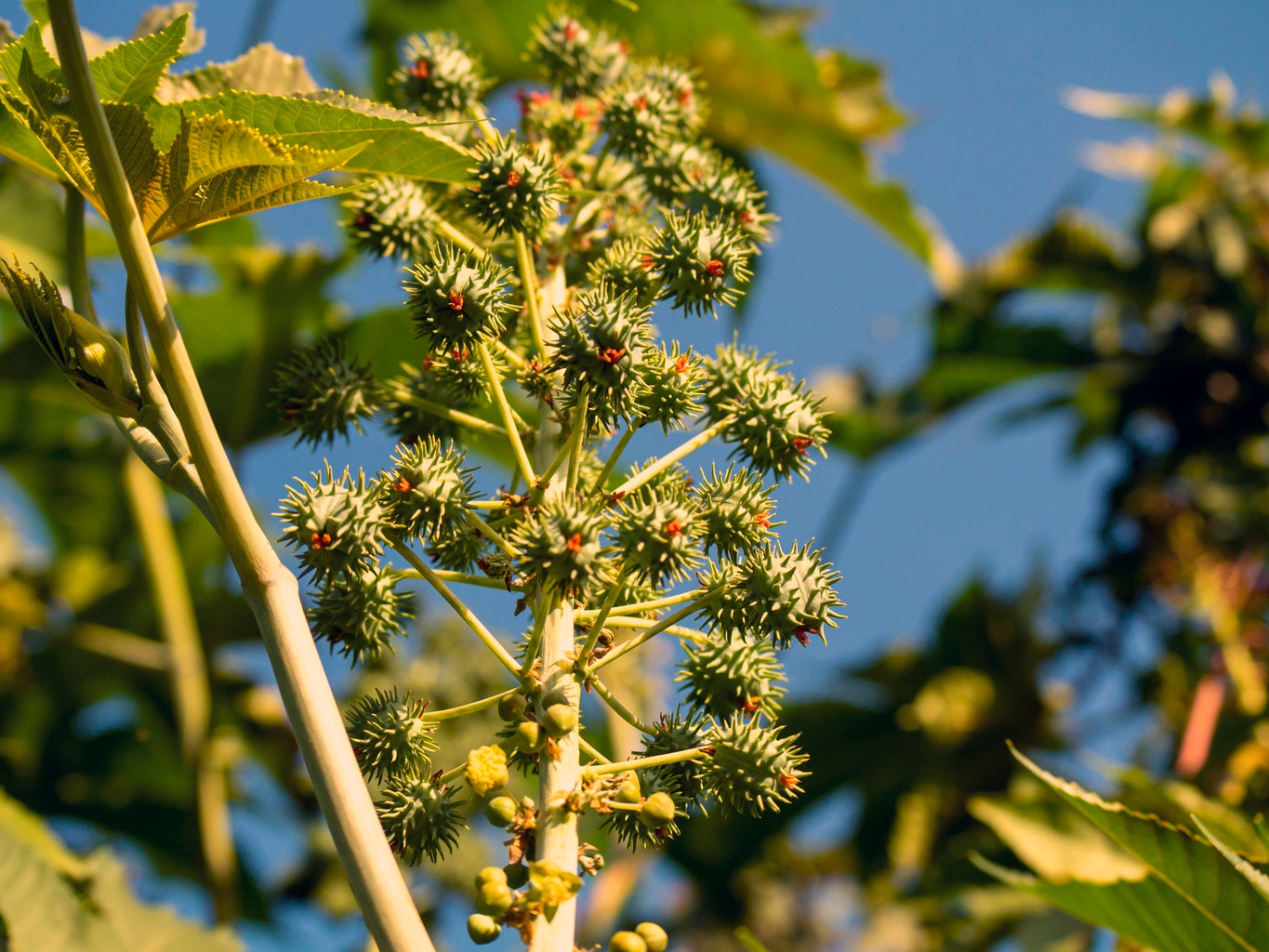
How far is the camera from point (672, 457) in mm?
1667

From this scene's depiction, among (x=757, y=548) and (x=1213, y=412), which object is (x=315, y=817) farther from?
(x=1213, y=412)

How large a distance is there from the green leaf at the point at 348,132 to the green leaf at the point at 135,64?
6 centimetres

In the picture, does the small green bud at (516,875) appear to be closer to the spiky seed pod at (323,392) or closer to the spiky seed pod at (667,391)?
the spiky seed pod at (667,391)

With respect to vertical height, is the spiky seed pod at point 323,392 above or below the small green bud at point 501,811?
above

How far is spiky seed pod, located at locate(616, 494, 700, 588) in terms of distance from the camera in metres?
1.44

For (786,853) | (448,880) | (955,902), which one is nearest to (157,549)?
(448,880)

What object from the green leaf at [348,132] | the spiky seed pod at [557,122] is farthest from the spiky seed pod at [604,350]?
the spiky seed pod at [557,122]

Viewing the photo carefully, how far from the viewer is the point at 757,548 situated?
157cm

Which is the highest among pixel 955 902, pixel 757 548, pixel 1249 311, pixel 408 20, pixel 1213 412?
pixel 408 20

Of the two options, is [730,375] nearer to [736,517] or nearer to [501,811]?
[736,517]

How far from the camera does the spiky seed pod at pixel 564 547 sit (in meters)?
1.38

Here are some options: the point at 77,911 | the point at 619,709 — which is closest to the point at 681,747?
the point at 619,709

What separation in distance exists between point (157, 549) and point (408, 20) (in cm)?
270

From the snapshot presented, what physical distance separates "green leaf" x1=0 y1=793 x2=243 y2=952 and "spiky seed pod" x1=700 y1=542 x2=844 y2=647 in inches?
64.1
